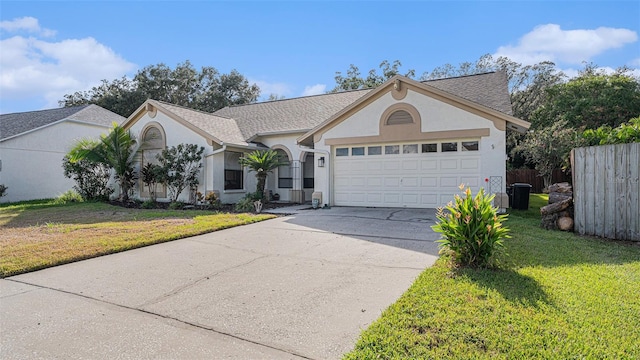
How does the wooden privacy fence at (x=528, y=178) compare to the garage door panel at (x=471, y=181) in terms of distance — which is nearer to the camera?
the garage door panel at (x=471, y=181)

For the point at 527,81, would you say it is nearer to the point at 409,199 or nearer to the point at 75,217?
the point at 409,199

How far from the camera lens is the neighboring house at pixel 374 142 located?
11.6 meters

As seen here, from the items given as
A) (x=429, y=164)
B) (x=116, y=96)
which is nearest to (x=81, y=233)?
(x=429, y=164)

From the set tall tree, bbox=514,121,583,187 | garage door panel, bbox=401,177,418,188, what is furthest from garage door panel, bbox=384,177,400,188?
tall tree, bbox=514,121,583,187

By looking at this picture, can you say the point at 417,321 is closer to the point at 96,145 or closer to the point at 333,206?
the point at 333,206

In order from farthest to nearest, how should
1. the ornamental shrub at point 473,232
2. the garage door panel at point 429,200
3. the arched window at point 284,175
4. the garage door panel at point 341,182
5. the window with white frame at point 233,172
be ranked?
the arched window at point 284,175, the window with white frame at point 233,172, the garage door panel at point 341,182, the garage door panel at point 429,200, the ornamental shrub at point 473,232

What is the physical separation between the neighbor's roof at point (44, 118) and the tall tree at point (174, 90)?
908cm

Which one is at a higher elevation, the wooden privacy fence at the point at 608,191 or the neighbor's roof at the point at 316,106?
the neighbor's roof at the point at 316,106

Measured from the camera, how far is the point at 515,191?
12.1m

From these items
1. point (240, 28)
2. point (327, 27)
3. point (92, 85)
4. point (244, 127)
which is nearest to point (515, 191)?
point (327, 27)

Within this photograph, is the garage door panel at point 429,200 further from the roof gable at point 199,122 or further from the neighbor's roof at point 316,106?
the roof gable at point 199,122

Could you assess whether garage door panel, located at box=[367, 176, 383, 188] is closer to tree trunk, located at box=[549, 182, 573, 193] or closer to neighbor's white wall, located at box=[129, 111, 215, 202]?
tree trunk, located at box=[549, 182, 573, 193]

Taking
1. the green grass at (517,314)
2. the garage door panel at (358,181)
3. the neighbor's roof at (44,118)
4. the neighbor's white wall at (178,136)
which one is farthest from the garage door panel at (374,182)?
the neighbor's roof at (44,118)

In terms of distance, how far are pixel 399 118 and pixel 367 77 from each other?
23.7 meters
